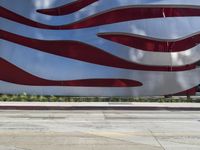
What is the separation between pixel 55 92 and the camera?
2802cm

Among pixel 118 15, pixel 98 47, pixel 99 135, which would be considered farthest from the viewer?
pixel 118 15

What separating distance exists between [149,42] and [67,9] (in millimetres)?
4586

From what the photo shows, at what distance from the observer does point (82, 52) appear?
28.0 meters

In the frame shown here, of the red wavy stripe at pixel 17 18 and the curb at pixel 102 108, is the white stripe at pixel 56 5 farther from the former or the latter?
the curb at pixel 102 108

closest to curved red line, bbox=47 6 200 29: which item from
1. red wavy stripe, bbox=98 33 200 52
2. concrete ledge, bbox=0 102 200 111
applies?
red wavy stripe, bbox=98 33 200 52

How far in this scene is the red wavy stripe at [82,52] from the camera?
27.9 meters

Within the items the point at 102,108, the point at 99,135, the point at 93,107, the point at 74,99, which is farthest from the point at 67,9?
the point at 99,135

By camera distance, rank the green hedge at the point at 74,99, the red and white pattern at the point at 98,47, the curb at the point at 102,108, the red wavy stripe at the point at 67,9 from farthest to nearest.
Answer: the red wavy stripe at the point at 67,9, the red and white pattern at the point at 98,47, the green hedge at the point at 74,99, the curb at the point at 102,108

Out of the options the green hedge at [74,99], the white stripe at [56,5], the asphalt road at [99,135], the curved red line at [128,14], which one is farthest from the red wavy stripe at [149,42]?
the asphalt road at [99,135]

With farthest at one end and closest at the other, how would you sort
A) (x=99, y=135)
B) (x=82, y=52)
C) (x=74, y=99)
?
(x=82, y=52)
(x=74, y=99)
(x=99, y=135)

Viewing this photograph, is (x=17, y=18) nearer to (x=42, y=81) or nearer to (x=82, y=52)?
(x=42, y=81)

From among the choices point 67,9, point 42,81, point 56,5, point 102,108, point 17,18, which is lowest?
point 102,108

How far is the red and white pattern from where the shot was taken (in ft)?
91.4

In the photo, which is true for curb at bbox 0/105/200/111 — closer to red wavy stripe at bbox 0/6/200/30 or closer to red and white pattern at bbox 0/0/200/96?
red and white pattern at bbox 0/0/200/96
